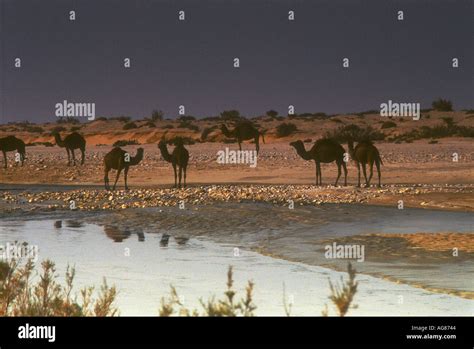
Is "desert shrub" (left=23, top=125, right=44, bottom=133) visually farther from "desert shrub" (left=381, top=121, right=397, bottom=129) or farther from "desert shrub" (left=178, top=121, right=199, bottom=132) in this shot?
"desert shrub" (left=381, top=121, right=397, bottom=129)

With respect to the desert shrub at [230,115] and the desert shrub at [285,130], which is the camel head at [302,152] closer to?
the desert shrub at [285,130]

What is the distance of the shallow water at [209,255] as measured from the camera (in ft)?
36.4

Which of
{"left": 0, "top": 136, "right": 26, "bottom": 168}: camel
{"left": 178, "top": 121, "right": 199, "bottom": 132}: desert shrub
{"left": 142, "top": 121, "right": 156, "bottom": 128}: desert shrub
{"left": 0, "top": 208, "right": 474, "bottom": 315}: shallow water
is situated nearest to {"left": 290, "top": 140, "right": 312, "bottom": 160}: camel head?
{"left": 0, "top": 208, "right": 474, "bottom": 315}: shallow water

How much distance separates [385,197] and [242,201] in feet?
12.1

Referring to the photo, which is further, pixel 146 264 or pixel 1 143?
pixel 1 143

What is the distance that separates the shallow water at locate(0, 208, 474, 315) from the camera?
1109 centimetres

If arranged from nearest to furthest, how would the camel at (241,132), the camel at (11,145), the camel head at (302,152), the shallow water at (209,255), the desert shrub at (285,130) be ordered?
the shallow water at (209,255)
the camel head at (302,152)
the camel at (241,132)
the camel at (11,145)
the desert shrub at (285,130)

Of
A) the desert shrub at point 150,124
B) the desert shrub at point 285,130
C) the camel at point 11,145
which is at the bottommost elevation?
the camel at point 11,145

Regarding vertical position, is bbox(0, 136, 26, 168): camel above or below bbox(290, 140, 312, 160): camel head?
above

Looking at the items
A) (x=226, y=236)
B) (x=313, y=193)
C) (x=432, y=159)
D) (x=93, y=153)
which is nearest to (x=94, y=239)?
(x=226, y=236)

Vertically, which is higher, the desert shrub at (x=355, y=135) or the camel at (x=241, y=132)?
the desert shrub at (x=355, y=135)

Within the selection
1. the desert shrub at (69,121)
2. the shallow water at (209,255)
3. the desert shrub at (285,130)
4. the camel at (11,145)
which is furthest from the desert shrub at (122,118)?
the shallow water at (209,255)

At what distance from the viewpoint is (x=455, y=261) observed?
14.3 meters
